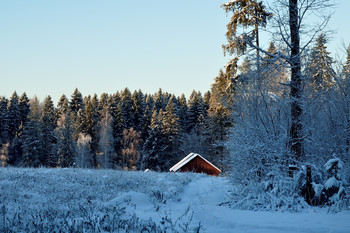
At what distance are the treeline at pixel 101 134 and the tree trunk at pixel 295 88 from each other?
101 feet

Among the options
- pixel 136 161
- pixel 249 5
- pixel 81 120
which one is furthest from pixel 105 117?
pixel 249 5

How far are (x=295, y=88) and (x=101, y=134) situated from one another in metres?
44.7

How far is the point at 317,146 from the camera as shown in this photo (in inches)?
369

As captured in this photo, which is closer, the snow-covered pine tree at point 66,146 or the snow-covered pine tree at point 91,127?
the snow-covered pine tree at point 66,146

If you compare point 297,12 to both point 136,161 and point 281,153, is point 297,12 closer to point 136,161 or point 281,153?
point 281,153

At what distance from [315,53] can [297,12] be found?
1500mm

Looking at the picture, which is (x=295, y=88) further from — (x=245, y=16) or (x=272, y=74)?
(x=245, y=16)

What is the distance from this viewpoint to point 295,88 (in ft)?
27.5

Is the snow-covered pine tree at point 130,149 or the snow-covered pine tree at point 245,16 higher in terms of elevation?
the snow-covered pine tree at point 245,16

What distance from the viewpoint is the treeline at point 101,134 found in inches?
1807

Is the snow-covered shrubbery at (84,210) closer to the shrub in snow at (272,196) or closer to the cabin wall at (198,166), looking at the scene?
the shrub in snow at (272,196)

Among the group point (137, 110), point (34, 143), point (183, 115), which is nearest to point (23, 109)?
point (34, 143)

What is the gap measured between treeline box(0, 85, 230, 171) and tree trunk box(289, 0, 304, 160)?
30.8 meters

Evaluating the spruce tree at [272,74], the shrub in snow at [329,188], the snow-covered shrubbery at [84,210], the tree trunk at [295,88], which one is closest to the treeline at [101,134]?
the spruce tree at [272,74]
